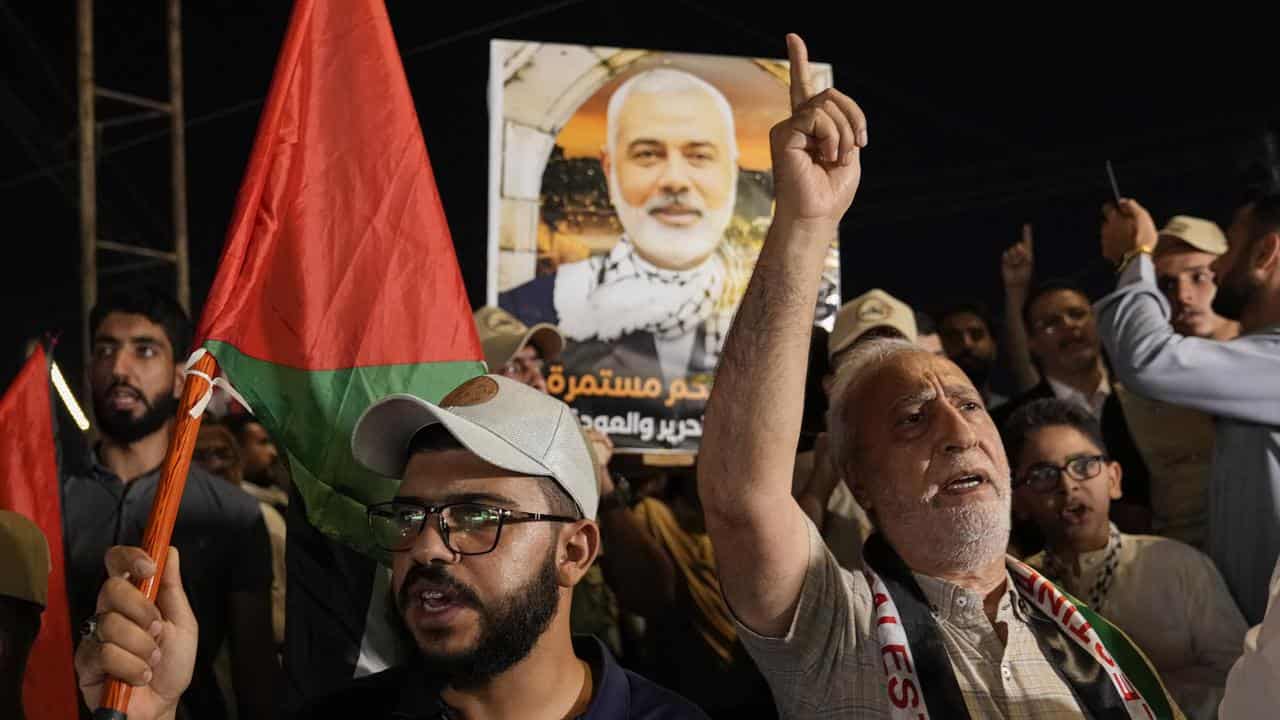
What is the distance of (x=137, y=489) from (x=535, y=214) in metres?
1.84

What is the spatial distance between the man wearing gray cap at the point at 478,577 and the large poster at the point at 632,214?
2459 mm

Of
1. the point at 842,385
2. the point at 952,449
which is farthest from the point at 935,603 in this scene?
the point at 842,385

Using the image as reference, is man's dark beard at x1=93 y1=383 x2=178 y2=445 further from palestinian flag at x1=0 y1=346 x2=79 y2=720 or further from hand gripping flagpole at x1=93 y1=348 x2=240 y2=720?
hand gripping flagpole at x1=93 y1=348 x2=240 y2=720

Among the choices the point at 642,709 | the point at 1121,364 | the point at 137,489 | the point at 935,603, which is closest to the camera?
the point at 642,709

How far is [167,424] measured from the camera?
3.97 m

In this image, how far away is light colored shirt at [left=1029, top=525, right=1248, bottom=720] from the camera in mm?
3195

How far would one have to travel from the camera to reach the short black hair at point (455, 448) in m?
2.35

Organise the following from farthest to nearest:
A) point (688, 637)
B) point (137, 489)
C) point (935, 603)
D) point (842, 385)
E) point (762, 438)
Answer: point (688, 637)
point (137, 489)
point (842, 385)
point (935, 603)
point (762, 438)

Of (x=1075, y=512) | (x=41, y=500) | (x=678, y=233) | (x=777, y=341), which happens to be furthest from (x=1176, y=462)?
(x=41, y=500)

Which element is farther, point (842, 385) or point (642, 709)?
point (842, 385)

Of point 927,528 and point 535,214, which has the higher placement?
point 535,214

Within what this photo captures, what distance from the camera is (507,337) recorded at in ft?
13.9

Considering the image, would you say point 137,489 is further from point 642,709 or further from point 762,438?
point 762,438

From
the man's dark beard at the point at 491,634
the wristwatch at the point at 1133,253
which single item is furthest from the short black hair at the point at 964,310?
the man's dark beard at the point at 491,634
